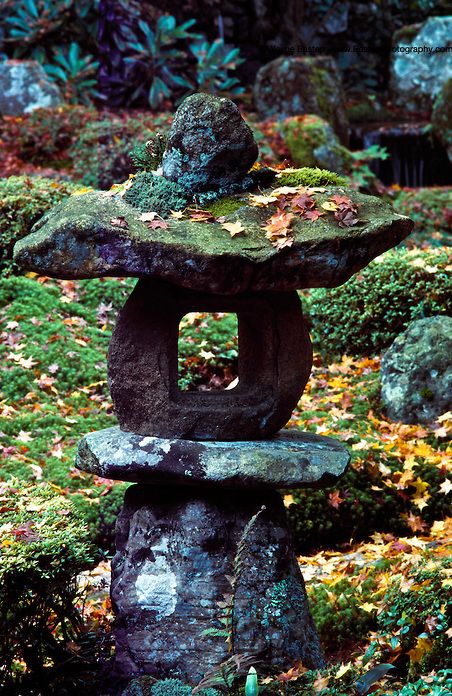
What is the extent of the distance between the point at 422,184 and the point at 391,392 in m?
9.00

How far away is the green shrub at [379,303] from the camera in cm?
834

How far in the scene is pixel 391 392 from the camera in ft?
24.4

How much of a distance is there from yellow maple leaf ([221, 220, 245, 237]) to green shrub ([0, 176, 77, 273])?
567 cm

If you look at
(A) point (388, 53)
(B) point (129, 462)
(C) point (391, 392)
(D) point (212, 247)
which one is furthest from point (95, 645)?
(A) point (388, 53)

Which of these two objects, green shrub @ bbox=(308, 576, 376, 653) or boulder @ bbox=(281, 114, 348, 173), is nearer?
green shrub @ bbox=(308, 576, 376, 653)

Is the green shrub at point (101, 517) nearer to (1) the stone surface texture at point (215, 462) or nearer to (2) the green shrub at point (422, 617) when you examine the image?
(1) the stone surface texture at point (215, 462)

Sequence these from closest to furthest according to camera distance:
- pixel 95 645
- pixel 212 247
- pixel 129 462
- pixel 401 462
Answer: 1. pixel 212 247
2. pixel 129 462
3. pixel 95 645
4. pixel 401 462

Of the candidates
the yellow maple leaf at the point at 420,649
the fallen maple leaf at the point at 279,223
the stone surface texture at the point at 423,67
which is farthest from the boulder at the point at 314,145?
the yellow maple leaf at the point at 420,649

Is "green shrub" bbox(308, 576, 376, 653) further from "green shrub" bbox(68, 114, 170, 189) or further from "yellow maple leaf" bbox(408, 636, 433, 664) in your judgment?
"green shrub" bbox(68, 114, 170, 189)

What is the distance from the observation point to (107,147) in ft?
40.1

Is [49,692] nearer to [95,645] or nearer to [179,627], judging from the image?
[95,645]

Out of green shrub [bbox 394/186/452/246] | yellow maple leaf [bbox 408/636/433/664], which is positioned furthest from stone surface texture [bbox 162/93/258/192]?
green shrub [bbox 394/186/452/246]

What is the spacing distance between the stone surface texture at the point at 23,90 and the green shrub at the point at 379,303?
6.75 metres

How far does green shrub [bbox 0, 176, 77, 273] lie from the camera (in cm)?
934
